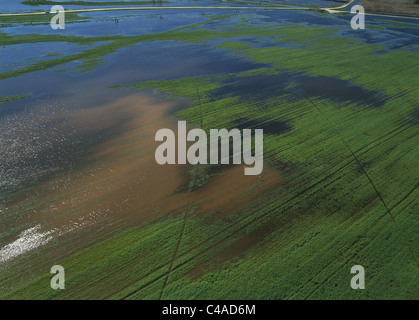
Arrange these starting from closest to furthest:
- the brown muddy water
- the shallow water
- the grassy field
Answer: the grassy field, the brown muddy water, the shallow water

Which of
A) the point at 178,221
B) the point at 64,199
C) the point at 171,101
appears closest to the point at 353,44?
the point at 171,101

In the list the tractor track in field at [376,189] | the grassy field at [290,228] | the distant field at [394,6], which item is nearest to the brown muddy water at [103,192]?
the grassy field at [290,228]

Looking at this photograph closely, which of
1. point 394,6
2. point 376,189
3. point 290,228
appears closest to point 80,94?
point 290,228

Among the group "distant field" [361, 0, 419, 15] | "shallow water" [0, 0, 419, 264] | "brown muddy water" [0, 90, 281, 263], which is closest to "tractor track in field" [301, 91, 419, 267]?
"shallow water" [0, 0, 419, 264]

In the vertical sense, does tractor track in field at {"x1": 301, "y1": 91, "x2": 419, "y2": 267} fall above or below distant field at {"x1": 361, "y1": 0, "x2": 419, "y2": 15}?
below

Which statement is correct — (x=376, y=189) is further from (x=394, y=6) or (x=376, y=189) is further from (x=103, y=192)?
(x=394, y=6)

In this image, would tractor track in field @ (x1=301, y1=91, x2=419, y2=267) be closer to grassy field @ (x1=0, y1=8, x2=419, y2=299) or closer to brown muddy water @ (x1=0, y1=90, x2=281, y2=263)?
grassy field @ (x1=0, y1=8, x2=419, y2=299)

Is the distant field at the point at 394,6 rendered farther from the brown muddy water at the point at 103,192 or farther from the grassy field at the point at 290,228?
the brown muddy water at the point at 103,192

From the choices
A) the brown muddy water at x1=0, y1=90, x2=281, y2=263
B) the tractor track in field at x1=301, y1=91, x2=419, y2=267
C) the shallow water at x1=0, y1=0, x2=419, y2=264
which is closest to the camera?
the tractor track in field at x1=301, y1=91, x2=419, y2=267
